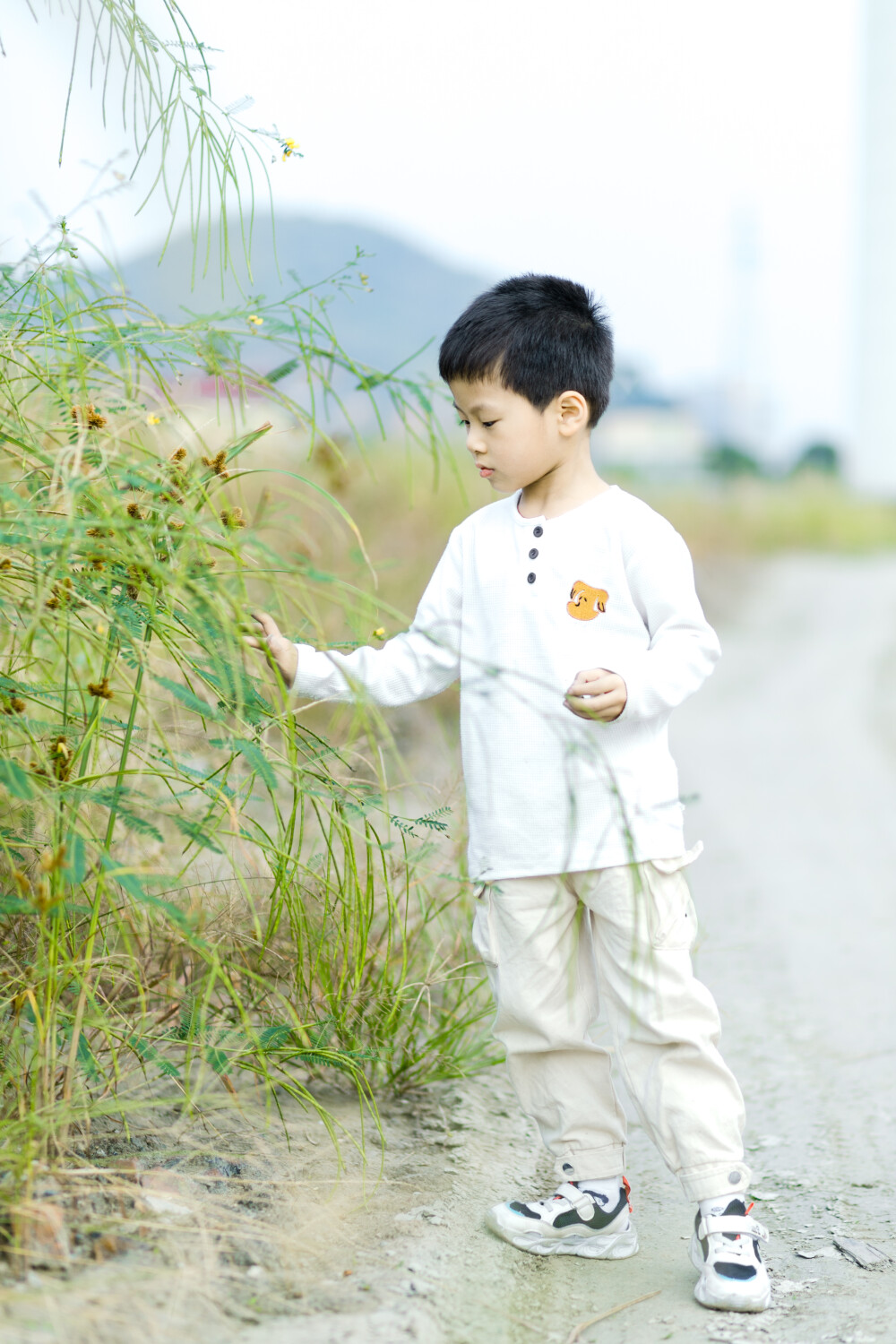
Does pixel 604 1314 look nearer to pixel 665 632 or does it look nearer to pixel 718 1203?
pixel 718 1203

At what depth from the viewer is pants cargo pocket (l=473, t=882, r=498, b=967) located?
4.98 ft

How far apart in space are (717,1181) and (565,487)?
30.9 inches

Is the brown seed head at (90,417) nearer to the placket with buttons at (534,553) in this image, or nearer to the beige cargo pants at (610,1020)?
the placket with buttons at (534,553)

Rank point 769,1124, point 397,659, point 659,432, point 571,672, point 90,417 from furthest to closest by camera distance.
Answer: point 659,432 < point 769,1124 < point 397,659 < point 571,672 < point 90,417

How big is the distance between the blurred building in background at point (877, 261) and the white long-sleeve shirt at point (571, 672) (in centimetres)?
→ 2575

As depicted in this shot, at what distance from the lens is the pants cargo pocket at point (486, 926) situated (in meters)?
1.52

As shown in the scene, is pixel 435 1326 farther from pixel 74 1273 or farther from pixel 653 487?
pixel 653 487

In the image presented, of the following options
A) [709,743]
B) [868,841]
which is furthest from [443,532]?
[868,841]

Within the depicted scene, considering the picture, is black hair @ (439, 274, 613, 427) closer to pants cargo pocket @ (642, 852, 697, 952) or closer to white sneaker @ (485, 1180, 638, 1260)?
pants cargo pocket @ (642, 852, 697, 952)

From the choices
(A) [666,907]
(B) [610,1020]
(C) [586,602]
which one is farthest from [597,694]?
(B) [610,1020]

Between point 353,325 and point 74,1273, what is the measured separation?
5.68 feet

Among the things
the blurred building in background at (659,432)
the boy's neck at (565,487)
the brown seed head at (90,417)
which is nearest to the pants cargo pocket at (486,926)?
the boy's neck at (565,487)

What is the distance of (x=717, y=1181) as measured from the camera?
145 cm

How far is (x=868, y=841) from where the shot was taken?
3709mm
